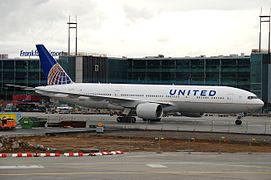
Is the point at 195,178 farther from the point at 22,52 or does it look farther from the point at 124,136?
the point at 22,52

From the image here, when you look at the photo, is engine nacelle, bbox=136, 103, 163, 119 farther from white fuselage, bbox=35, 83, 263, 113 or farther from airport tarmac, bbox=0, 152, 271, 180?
airport tarmac, bbox=0, 152, 271, 180

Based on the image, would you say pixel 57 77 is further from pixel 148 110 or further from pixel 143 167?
pixel 143 167

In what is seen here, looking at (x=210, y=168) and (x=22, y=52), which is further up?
(x=22, y=52)

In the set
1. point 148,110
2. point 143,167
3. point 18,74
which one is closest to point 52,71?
point 148,110

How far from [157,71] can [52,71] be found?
50.4 m

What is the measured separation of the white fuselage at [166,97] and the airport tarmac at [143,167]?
32.3m

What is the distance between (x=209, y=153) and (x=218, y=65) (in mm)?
85503

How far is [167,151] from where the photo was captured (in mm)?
36750

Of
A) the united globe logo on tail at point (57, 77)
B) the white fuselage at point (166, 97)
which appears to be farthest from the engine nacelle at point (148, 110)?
the united globe logo on tail at point (57, 77)

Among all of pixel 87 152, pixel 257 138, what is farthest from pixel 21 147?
pixel 257 138

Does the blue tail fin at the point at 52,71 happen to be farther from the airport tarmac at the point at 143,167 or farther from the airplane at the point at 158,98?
the airport tarmac at the point at 143,167

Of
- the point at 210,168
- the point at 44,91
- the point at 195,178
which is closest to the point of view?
the point at 195,178

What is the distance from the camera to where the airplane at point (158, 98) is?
66.3 meters

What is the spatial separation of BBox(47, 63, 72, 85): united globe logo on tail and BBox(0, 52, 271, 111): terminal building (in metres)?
37.2
